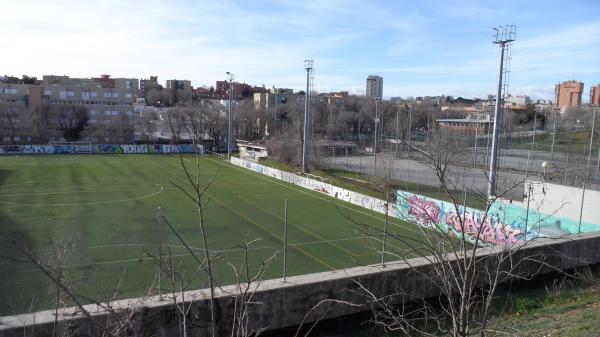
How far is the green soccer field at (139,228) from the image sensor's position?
623 inches

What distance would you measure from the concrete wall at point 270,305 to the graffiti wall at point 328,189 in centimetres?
1042

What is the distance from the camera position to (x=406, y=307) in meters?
10.6

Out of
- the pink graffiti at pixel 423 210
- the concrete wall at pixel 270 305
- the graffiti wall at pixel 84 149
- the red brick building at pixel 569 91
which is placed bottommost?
the graffiti wall at pixel 84 149

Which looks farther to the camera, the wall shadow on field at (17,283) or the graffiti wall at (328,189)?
the graffiti wall at (328,189)

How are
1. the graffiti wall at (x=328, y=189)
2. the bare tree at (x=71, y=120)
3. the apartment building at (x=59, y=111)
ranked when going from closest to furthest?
the graffiti wall at (x=328, y=189) → the apartment building at (x=59, y=111) → the bare tree at (x=71, y=120)

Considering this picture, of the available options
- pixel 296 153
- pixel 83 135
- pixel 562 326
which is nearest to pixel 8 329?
pixel 562 326

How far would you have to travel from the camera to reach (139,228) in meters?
23.6

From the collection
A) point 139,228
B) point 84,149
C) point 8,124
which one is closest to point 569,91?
point 84,149

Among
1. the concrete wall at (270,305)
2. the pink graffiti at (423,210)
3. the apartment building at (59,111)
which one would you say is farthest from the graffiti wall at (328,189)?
the apartment building at (59,111)

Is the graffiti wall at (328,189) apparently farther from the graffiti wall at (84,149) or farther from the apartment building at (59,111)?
the apartment building at (59,111)

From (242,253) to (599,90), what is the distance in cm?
10973

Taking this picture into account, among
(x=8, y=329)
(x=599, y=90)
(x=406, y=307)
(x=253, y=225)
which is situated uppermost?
(x=599, y=90)

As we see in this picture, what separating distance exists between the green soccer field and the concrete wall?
1.82ft

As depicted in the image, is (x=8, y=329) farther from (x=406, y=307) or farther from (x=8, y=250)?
(x=8, y=250)
